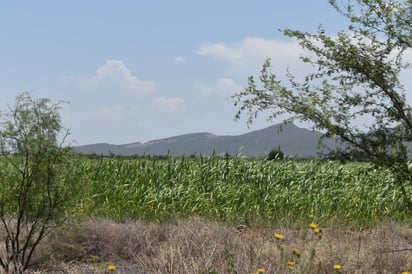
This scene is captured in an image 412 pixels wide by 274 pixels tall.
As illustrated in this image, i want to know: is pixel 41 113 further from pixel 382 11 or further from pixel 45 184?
pixel 382 11

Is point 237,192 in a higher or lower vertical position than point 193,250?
higher

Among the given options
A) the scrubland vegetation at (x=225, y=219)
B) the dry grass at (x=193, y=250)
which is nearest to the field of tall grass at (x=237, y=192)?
the scrubland vegetation at (x=225, y=219)

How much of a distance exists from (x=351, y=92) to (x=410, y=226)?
17.7 feet

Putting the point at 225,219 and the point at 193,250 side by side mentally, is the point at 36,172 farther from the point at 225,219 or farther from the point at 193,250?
the point at 225,219

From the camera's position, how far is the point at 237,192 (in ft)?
46.0

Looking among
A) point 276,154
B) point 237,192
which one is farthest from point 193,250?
point 276,154

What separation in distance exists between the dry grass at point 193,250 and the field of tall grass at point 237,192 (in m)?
2.17

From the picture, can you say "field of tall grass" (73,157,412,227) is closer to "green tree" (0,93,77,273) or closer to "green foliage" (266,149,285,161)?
"green foliage" (266,149,285,161)

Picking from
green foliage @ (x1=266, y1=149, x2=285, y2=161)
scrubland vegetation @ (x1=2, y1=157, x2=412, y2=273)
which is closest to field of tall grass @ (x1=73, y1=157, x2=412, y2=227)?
scrubland vegetation @ (x1=2, y1=157, x2=412, y2=273)

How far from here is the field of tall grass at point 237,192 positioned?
1291 centimetres

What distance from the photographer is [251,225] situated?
10422 millimetres

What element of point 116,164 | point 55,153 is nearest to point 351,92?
point 55,153

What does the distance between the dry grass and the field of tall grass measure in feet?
7.10

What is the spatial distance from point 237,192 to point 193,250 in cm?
652
